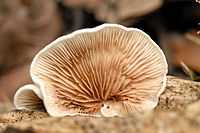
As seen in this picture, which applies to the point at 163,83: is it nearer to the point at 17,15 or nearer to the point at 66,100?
the point at 66,100

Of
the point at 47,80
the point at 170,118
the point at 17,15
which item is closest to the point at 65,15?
the point at 17,15

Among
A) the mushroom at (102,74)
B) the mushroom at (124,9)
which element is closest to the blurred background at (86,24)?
the mushroom at (124,9)

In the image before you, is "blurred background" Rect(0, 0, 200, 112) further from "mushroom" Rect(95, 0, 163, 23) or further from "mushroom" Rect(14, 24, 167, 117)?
Result: "mushroom" Rect(14, 24, 167, 117)

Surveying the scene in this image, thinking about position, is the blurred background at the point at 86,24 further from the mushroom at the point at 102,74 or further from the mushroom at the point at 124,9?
the mushroom at the point at 102,74

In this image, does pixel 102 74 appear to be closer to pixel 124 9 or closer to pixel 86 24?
pixel 124 9

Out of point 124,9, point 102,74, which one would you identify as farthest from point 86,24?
point 102,74

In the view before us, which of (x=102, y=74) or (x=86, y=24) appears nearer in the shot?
(x=102, y=74)

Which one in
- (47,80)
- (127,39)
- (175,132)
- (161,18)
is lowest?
(175,132)
